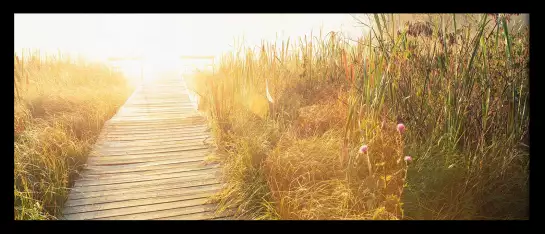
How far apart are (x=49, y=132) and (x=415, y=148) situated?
3.04 meters

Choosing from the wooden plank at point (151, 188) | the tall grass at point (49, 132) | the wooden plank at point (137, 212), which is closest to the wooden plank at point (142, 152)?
the tall grass at point (49, 132)

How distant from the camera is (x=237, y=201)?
7.88ft

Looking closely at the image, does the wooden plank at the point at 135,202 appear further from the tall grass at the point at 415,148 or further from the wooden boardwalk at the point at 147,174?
the tall grass at the point at 415,148

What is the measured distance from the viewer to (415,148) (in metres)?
2.37

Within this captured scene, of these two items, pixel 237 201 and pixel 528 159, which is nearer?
pixel 528 159

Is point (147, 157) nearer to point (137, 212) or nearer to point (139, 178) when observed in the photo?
point (139, 178)

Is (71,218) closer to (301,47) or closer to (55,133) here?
(55,133)

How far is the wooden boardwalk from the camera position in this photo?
2.41 m

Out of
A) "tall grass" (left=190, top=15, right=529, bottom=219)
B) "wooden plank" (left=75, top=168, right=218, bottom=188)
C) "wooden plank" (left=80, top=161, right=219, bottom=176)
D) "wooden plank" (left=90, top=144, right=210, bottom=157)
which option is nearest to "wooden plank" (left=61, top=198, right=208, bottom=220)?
"tall grass" (left=190, top=15, right=529, bottom=219)

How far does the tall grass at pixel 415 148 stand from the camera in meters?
2.17

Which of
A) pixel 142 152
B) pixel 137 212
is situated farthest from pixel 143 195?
pixel 142 152

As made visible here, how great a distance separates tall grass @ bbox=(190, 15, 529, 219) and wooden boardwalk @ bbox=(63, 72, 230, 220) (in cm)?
25
